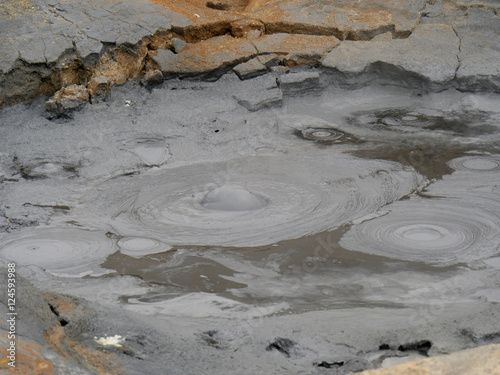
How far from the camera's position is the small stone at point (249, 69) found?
4.91m

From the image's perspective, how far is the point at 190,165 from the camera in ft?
12.4

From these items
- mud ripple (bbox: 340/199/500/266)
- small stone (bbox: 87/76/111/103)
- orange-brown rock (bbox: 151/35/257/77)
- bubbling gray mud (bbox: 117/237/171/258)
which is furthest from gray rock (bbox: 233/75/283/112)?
bubbling gray mud (bbox: 117/237/171/258)

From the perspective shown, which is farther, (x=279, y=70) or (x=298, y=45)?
(x=298, y=45)

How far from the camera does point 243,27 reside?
5.20 m

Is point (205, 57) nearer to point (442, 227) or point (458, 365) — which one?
point (442, 227)

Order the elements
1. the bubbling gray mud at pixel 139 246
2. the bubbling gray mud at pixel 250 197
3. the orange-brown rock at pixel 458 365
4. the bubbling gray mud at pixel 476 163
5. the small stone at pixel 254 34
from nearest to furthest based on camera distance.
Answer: the orange-brown rock at pixel 458 365
the bubbling gray mud at pixel 139 246
the bubbling gray mud at pixel 250 197
the bubbling gray mud at pixel 476 163
the small stone at pixel 254 34

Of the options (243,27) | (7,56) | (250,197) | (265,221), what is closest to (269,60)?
(243,27)

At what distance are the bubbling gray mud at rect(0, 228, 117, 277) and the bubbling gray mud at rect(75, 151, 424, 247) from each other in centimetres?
14

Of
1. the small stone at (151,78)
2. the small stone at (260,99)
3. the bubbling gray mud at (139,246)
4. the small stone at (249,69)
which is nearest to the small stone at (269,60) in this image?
the small stone at (249,69)

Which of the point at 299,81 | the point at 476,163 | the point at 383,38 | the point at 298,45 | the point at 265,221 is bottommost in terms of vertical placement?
the point at 265,221

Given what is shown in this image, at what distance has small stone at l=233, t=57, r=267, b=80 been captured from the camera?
4906 millimetres

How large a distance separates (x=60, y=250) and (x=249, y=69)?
2.52 m

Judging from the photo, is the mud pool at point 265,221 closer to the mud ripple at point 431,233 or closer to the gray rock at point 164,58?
the mud ripple at point 431,233

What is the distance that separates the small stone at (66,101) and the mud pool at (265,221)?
10cm
